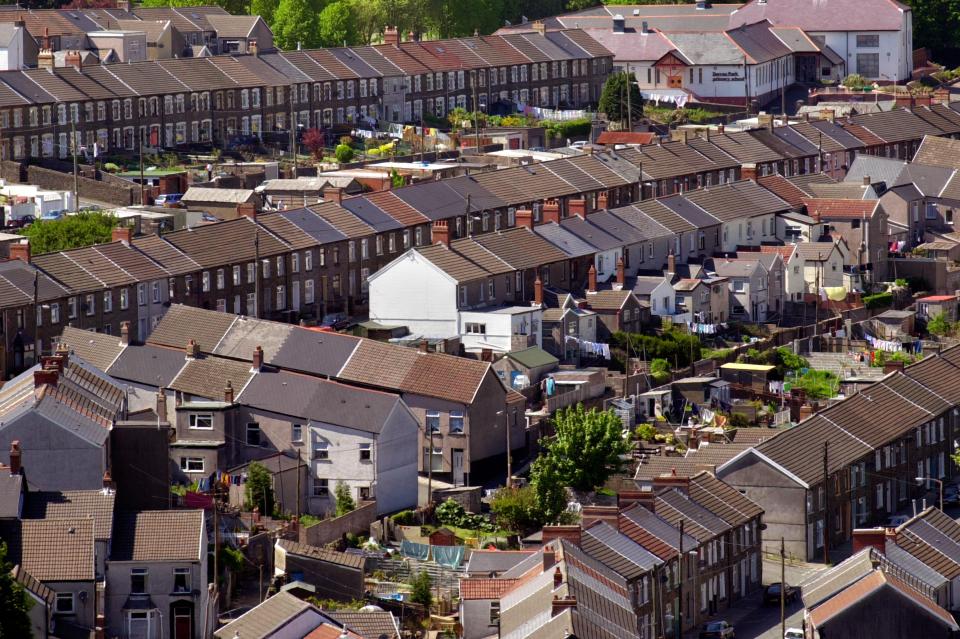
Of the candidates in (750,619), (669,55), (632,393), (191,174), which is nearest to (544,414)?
(632,393)

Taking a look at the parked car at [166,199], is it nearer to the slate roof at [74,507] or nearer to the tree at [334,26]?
the tree at [334,26]

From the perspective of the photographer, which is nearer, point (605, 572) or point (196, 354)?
point (605, 572)

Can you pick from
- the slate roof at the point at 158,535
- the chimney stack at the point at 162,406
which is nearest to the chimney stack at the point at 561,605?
the slate roof at the point at 158,535

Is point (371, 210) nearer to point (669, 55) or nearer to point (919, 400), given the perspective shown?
point (919, 400)

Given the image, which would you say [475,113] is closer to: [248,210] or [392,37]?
[392,37]

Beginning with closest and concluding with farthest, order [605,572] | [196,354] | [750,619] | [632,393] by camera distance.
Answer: [605,572], [750,619], [196,354], [632,393]

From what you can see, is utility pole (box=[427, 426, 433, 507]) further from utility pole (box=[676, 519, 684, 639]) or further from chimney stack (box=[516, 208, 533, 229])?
chimney stack (box=[516, 208, 533, 229])

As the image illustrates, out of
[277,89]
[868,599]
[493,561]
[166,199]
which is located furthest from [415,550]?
[277,89]
